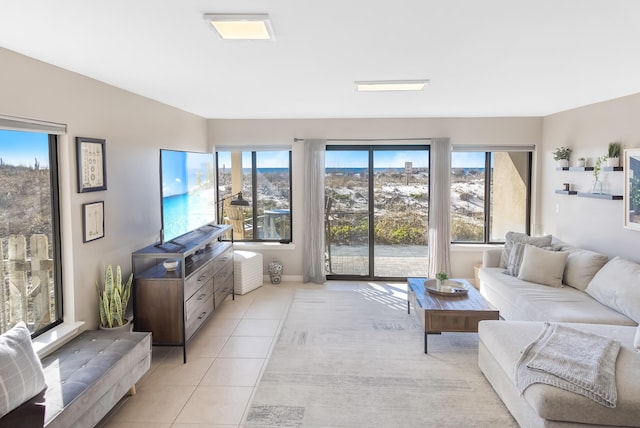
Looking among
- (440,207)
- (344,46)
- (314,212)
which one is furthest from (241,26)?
(440,207)

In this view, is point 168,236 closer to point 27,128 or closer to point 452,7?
point 27,128

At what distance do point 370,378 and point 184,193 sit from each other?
2.79 m

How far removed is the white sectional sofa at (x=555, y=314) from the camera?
2.38 metres

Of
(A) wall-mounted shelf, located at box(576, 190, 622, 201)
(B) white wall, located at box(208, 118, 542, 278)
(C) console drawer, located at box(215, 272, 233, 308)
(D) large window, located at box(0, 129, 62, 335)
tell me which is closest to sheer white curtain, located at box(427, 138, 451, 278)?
(B) white wall, located at box(208, 118, 542, 278)

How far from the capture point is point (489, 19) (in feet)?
6.84

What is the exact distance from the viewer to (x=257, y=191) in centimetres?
638

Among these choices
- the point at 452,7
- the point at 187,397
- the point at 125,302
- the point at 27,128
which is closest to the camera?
the point at 452,7

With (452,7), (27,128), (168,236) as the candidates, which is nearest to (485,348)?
(452,7)

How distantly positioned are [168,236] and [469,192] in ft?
13.5

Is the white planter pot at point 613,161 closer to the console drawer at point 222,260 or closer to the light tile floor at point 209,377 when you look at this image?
the light tile floor at point 209,377

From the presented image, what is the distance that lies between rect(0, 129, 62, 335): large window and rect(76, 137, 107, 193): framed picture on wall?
164mm

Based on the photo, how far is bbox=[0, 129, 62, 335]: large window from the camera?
2699mm

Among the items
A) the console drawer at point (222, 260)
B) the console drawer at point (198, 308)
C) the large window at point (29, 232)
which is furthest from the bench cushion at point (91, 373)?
the console drawer at point (222, 260)

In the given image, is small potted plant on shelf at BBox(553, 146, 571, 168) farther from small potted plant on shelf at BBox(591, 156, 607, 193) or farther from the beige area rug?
the beige area rug
